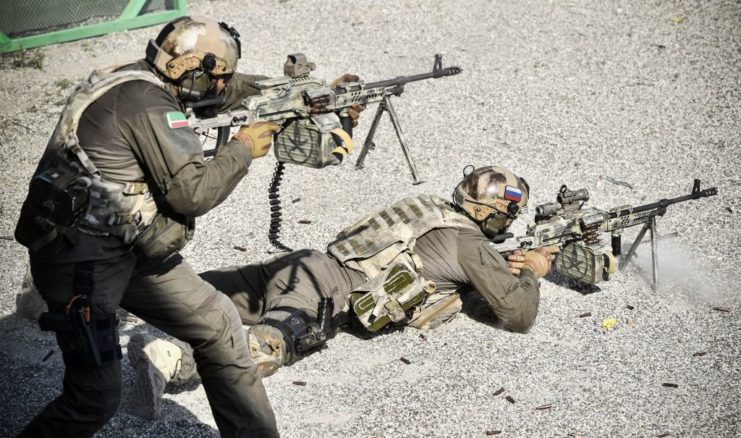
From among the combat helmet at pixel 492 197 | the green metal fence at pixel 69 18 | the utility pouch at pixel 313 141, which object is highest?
the green metal fence at pixel 69 18

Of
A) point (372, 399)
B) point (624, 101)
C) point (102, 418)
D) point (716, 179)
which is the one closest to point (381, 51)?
point (624, 101)

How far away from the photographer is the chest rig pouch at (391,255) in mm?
6488

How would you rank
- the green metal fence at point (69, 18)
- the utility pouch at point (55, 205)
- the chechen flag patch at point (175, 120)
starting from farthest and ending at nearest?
the green metal fence at point (69, 18) → the chechen flag patch at point (175, 120) → the utility pouch at point (55, 205)

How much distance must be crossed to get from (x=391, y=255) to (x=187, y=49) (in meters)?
2.43

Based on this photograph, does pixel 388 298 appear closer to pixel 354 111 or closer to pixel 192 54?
pixel 354 111

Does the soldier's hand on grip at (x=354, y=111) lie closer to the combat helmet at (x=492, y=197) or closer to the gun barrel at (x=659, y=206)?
the combat helmet at (x=492, y=197)

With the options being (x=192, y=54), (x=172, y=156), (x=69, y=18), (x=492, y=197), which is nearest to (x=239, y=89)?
(x=192, y=54)

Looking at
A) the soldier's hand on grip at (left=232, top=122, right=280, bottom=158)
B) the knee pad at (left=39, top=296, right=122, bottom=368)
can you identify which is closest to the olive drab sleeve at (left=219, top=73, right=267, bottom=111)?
the soldier's hand on grip at (left=232, top=122, right=280, bottom=158)

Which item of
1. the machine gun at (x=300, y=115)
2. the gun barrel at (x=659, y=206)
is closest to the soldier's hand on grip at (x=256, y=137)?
the machine gun at (x=300, y=115)

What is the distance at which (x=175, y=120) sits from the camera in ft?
14.9

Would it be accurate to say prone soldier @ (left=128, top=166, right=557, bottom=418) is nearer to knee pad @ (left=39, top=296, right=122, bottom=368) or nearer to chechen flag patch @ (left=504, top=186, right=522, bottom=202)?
chechen flag patch @ (left=504, top=186, right=522, bottom=202)

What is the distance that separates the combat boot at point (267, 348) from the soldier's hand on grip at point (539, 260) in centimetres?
217

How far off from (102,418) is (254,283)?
2376mm

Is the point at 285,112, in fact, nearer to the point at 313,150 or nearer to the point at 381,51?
the point at 313,150
